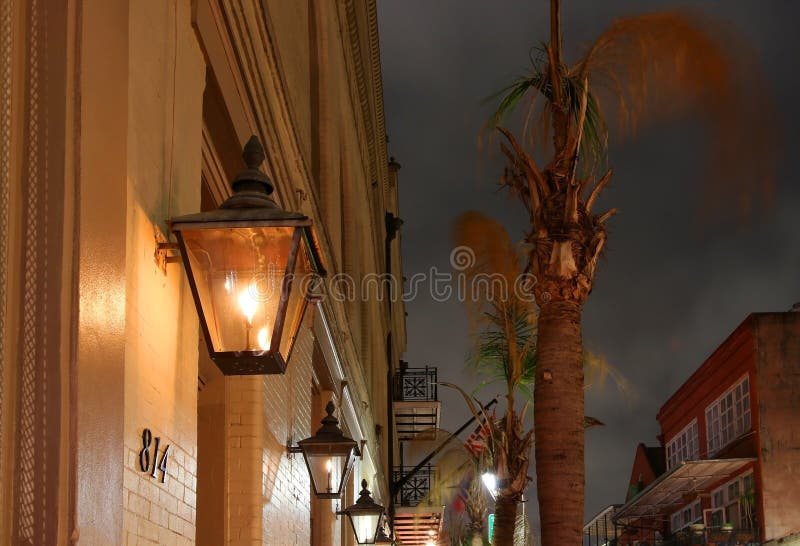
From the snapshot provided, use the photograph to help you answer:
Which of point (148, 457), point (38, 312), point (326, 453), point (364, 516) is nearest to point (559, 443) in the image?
point (326, 453)

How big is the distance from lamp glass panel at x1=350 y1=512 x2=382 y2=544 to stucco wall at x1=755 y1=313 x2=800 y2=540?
2482 centimetres

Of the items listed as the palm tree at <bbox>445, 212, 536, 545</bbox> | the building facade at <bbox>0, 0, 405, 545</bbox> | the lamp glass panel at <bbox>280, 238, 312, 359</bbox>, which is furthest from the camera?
the palm tree at <bbox>445, 212, 536, 545</bbox>

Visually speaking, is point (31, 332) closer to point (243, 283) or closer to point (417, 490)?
point (243, 283)

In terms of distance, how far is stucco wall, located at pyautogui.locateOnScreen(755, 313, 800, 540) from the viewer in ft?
124

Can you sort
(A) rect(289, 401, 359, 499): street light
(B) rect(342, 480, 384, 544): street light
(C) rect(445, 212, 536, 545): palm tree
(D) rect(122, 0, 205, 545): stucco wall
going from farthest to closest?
(C) rect(445, 212, 536, 545): palm tree, (B) rect(342, 480, 384, 544): street light, (A) rect(289, 401, 359, 499): street light, (D) rect(122, 0, 205, 545): stucco wall

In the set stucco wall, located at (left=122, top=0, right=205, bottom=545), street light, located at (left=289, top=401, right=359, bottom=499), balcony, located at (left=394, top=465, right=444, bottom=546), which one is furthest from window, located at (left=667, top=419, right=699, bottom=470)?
stucco wall, located at (left=122, top=0, right=205, bottom=545)

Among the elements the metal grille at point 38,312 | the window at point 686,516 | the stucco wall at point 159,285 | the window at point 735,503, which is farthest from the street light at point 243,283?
the window at point 686,516

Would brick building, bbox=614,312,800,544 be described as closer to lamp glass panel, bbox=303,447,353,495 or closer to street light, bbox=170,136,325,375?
lamp glass panel, bbox=303,447,353,495

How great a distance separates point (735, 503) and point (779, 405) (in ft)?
13.3

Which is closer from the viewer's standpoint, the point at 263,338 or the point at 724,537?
the point at 263,338

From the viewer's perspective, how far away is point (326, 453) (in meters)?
10.6

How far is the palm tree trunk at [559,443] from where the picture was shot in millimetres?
10828

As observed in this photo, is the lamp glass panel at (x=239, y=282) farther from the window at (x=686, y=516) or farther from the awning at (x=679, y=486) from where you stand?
the window at (x=686, y=516)

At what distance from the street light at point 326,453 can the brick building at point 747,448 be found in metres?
27.6
